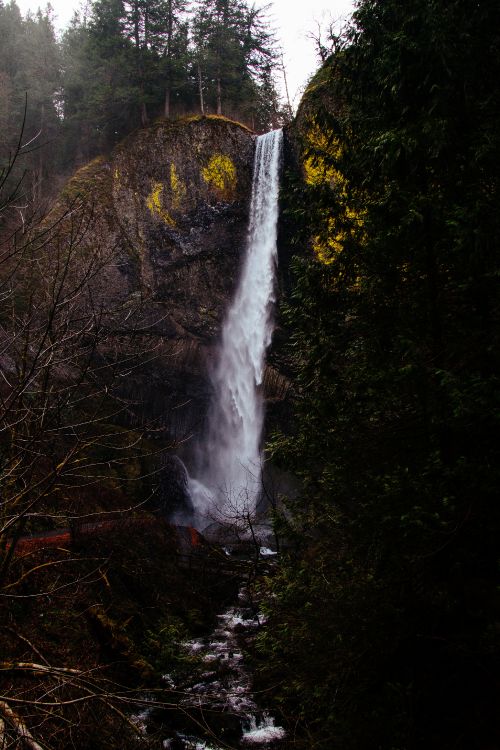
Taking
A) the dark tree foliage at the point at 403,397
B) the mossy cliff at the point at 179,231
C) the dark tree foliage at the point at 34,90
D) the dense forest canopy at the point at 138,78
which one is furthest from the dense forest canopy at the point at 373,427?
the dark tree foliage at the point at 34,90

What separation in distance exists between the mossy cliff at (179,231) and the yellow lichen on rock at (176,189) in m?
0.05

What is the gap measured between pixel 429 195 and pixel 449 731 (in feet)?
16.6

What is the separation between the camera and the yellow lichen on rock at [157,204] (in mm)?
23375

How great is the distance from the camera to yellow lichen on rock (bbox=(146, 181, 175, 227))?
2338 centimetres

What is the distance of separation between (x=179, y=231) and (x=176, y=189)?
7.31 ft

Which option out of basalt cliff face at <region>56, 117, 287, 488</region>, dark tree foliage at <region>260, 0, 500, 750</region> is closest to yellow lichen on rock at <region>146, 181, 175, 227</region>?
basalt cliff face at <region>56, 117, 287, 488</region>

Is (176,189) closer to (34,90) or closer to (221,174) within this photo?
(221,174)

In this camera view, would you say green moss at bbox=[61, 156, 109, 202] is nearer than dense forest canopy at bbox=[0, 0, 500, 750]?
No

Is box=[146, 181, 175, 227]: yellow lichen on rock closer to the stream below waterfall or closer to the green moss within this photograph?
the green moss

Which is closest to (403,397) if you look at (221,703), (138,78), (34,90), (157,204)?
(221,703)

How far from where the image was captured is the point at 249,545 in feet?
50.1

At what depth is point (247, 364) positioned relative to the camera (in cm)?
2358

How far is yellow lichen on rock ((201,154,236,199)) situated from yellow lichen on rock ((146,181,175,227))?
2.39m

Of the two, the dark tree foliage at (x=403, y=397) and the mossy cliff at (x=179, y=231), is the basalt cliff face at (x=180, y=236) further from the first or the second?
the dark tree foliage at (x=403, y=397)
